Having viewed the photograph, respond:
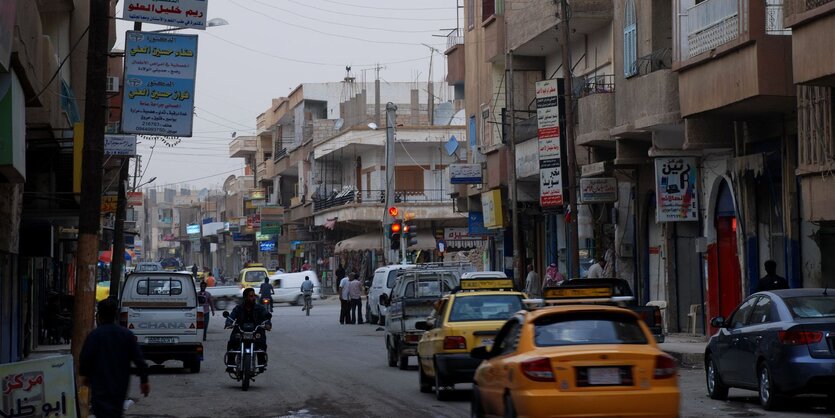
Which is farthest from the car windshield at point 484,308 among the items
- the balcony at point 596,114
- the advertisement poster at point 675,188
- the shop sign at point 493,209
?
the shop sign at point 493,209

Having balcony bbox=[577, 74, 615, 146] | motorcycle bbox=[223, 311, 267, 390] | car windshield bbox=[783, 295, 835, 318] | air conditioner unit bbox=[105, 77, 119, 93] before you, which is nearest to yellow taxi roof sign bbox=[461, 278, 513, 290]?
motorcycle bbox=[223, 311, 267, 390]

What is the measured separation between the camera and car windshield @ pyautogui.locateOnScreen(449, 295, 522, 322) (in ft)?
61.8

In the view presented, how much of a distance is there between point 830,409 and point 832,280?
7.41 meters

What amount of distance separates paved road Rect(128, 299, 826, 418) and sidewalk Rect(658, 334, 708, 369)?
0.90 metres

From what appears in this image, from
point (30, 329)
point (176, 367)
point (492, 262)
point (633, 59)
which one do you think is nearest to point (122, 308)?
point (176, 367)

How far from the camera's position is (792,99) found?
22.4m

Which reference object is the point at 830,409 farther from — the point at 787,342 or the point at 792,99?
the point at 792,99

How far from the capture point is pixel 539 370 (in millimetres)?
11234

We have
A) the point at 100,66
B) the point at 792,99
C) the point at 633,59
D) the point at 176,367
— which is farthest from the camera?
the point at 633,59

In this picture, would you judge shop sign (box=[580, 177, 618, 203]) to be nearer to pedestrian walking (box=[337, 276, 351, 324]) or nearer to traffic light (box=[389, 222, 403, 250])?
traffic light (box=[389, 222, 403, 250])

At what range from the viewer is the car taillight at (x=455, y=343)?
18.0m

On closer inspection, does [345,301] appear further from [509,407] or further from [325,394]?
[509,407]

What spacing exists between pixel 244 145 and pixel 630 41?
84.9 m

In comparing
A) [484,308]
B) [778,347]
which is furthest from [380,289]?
[778,347]
